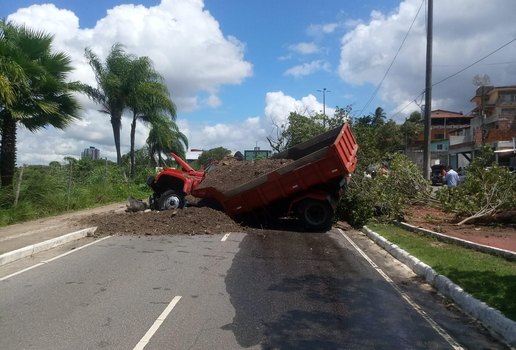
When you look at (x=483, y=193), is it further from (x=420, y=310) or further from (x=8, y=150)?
(x=8, y=150)

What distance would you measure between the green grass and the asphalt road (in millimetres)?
502

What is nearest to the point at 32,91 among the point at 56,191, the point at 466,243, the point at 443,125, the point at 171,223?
the point at 56,191

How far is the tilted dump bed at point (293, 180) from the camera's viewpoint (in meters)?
14.0

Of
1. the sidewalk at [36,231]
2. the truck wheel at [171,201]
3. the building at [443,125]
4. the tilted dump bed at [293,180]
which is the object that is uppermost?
the building at [443,125]

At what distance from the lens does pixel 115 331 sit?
578cm

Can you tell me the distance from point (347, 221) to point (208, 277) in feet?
30.5

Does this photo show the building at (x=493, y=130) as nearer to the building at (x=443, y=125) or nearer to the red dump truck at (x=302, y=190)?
the building at (x=443, y=125)

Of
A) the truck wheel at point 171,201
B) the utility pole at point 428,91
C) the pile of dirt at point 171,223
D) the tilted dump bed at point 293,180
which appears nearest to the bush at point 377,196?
the tilted dump bed at point 293,180

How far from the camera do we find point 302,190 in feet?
48.2

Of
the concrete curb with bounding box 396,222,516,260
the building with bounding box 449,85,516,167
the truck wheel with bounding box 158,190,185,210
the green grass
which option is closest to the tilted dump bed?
the truck wheel with bounding box 158,190,185,210

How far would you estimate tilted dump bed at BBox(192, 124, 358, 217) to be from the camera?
14.0 meters

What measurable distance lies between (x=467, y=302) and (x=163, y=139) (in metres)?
33.5

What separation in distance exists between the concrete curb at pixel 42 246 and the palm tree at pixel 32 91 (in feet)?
15.8

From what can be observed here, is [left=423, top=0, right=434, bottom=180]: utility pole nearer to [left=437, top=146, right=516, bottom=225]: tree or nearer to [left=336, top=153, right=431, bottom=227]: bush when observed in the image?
[left=336, top=153, right=431, bottom=227]: bush
